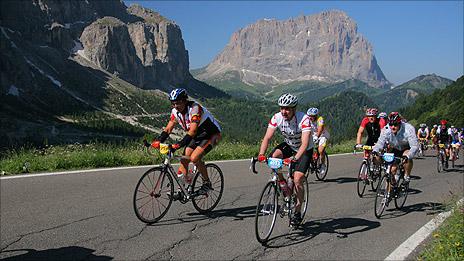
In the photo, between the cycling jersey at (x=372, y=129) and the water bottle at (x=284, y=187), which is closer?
the water bottle at (x=284, y=187)

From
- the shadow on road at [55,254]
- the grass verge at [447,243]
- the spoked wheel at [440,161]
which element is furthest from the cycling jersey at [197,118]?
the spoked wheel at [440,161]

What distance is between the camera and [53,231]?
21.3ft

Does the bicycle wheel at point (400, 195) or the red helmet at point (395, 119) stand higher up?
the red helmet at point (395, 119)

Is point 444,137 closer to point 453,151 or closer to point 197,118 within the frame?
point 453,151

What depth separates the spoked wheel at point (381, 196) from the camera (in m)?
8.77

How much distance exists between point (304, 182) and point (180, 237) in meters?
2.34

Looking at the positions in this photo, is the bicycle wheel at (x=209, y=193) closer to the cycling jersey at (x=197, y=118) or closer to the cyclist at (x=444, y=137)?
the cycling jersey at (x=197, y=118)

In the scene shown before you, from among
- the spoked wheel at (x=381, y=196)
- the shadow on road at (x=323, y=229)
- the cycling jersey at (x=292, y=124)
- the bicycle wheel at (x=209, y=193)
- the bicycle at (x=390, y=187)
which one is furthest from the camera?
the bicycle at (x=390, y=187)

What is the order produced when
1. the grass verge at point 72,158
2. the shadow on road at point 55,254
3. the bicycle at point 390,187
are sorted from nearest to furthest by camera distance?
the shadow on road at point 55,254
the bicycle at point 390,187
the grass verge at point 72,158

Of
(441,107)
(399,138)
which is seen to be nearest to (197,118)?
(399,138)

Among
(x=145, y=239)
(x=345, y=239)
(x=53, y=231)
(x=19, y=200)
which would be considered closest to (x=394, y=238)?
(x=345, y=239)

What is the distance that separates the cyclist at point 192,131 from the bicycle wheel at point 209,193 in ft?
0.38

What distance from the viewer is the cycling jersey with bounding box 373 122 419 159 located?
31.4ft

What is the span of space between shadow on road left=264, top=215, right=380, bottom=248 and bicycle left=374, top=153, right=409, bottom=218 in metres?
0.79
